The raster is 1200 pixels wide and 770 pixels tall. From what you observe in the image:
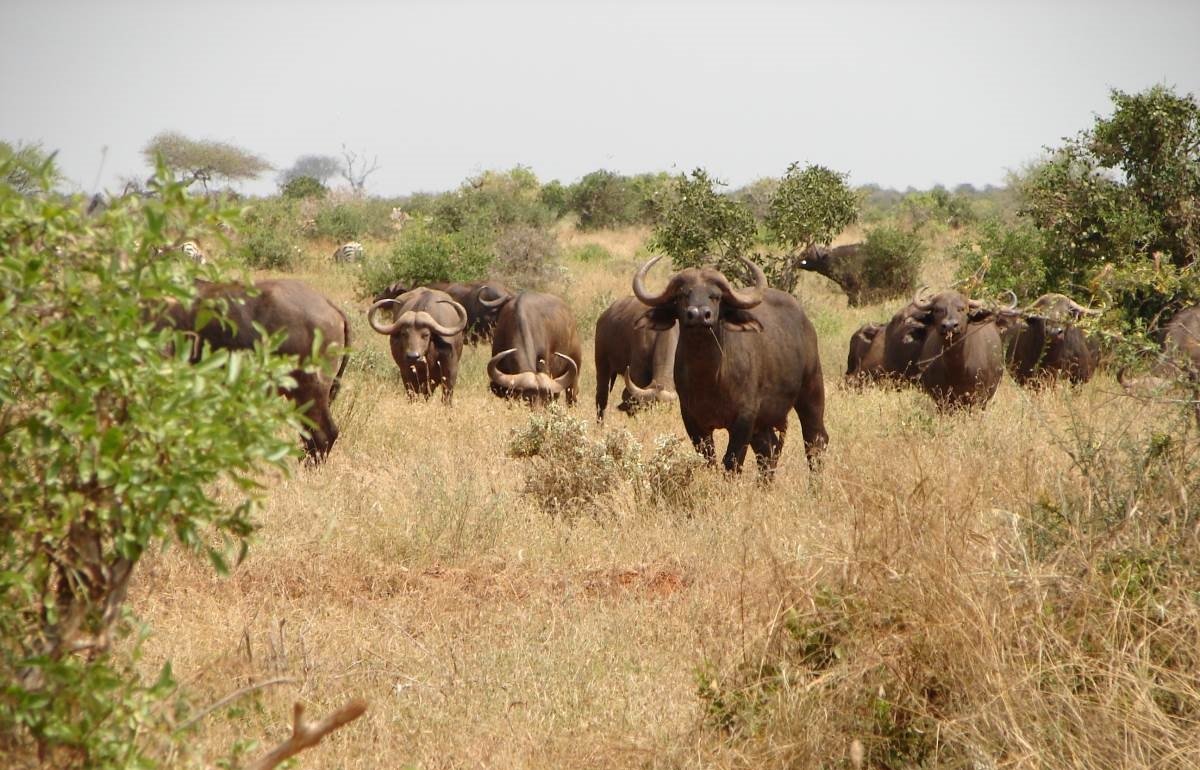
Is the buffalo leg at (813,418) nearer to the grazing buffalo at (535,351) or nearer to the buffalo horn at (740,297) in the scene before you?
the buffalo horn at (740,297)

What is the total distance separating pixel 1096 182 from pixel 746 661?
13.0m

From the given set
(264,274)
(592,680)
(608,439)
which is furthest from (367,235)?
(592,680)

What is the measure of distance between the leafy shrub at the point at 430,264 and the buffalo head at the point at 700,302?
1185 centimetres

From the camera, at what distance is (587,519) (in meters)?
8.11

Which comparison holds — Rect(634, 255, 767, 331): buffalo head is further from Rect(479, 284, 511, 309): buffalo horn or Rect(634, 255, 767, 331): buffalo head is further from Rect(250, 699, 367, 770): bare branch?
Rect(479, 284, 511, 309): buffalo horn

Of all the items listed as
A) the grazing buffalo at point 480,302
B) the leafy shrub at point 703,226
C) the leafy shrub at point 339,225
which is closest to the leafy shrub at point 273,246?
the leafy shrub at point 339,225

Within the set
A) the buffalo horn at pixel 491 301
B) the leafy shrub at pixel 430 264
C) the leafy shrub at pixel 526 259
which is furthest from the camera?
the leafy shrub at pixel 526 259

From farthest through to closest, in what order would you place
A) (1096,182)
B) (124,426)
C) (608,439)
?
(1096,182)
(608,439)
(124,426)

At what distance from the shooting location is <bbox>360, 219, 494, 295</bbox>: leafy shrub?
20.8 meters

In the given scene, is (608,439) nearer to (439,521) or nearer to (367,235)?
(439,521)

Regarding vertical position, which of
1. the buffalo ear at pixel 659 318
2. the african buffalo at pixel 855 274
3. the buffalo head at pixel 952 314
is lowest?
the african buffalo at pixel 855 274

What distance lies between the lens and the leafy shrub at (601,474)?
27.5ft

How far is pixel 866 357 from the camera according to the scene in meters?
15.4

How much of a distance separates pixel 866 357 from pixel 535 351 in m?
4.28
